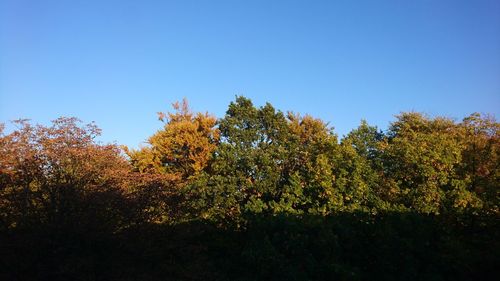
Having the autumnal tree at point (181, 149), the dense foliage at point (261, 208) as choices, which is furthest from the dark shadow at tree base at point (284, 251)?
the autumnal tree at point (181, 149)

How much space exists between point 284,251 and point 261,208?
2.50 m

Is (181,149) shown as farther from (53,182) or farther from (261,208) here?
(53,182)

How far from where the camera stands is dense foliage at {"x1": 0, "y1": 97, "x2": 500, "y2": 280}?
36.3 feet

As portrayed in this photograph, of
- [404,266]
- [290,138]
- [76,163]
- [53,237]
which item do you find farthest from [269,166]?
[53,237]

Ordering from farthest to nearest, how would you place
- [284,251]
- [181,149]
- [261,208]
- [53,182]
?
[181,149], [261,208], [284,251], [53,182]

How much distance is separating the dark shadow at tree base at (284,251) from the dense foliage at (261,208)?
5cm

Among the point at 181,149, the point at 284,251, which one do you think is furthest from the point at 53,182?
the point at 181,149

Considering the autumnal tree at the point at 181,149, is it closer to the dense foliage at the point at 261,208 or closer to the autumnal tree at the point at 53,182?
the dense foliage at the point at 261,208

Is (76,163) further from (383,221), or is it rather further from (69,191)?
(383,221)

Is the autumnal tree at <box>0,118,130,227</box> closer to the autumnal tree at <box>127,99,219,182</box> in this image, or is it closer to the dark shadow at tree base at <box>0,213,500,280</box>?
the dark shadow at tree base at <box>0,213,500,280</box>

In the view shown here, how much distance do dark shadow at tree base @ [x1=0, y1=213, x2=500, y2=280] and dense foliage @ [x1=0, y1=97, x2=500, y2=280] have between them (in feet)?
0.15

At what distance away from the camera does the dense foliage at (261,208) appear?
11070 mm

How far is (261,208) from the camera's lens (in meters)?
16.1

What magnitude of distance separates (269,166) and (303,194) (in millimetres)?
2014
